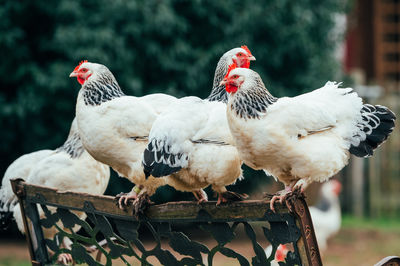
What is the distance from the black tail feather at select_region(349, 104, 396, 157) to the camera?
8.64 ft

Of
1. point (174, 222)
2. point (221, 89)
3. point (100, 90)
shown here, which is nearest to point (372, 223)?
point (221, 89)

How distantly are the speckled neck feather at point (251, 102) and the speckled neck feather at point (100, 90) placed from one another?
35.0 inches

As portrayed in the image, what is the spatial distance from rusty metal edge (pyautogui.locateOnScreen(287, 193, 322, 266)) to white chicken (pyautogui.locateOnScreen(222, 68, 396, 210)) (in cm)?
32

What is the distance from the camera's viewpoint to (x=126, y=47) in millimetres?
6730

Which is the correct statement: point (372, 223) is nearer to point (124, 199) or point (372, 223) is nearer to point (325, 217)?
point (325, 217)

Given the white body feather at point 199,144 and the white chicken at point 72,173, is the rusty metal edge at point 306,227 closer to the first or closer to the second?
the white body feather at point 199,144

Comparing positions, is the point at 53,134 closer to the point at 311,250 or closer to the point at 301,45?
the point at 301,45

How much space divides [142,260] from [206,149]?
610 mm

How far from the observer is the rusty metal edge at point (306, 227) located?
83.9 inches

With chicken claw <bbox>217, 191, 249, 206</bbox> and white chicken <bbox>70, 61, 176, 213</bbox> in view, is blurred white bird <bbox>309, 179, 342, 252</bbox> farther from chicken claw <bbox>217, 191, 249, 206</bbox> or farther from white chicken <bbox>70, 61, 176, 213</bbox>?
chicken claw <bbox>217, 191, 249, 206</bbox>

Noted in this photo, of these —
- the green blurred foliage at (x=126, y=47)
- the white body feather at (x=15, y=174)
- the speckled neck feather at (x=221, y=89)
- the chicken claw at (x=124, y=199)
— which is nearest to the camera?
the chicken claw at (x=124, y=199)

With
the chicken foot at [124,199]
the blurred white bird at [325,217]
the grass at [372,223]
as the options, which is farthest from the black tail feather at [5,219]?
the grass at [372,223]

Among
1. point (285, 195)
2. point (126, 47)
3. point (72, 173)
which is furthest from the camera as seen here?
point (126, 47)

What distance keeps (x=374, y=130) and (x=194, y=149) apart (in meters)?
0.81
